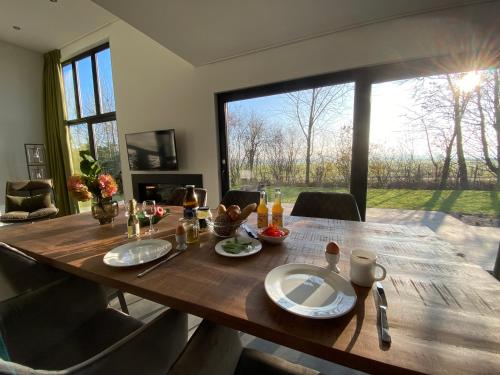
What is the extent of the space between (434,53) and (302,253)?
2254 mm

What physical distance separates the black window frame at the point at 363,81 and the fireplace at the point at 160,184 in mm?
1303

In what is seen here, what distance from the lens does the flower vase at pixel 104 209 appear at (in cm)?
140

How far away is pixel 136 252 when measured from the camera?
3.22 feet

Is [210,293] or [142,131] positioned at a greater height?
[142,131]

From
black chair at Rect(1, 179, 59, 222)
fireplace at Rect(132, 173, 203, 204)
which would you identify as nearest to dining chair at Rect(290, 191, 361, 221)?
fireplace at Rect(132, 173, 203, 204)

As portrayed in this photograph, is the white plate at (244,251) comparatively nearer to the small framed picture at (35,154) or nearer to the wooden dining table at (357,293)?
the wooden dining table at (357,293)

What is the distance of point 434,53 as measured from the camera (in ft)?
6.28

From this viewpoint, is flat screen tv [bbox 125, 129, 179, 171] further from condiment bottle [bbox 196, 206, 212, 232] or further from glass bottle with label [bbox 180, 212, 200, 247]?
glass bottle with label [bbox 180, 212, 200, 247]

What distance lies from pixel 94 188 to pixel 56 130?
447 cm

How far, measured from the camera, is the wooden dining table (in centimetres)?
47

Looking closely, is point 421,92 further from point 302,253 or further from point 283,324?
point 283,324

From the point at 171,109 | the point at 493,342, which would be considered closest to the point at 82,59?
the point at 171,109

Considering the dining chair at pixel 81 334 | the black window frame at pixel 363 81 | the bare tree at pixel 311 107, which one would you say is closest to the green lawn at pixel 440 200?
the black window frame at pixel 363 81

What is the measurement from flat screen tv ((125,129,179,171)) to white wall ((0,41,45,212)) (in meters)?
2.62
